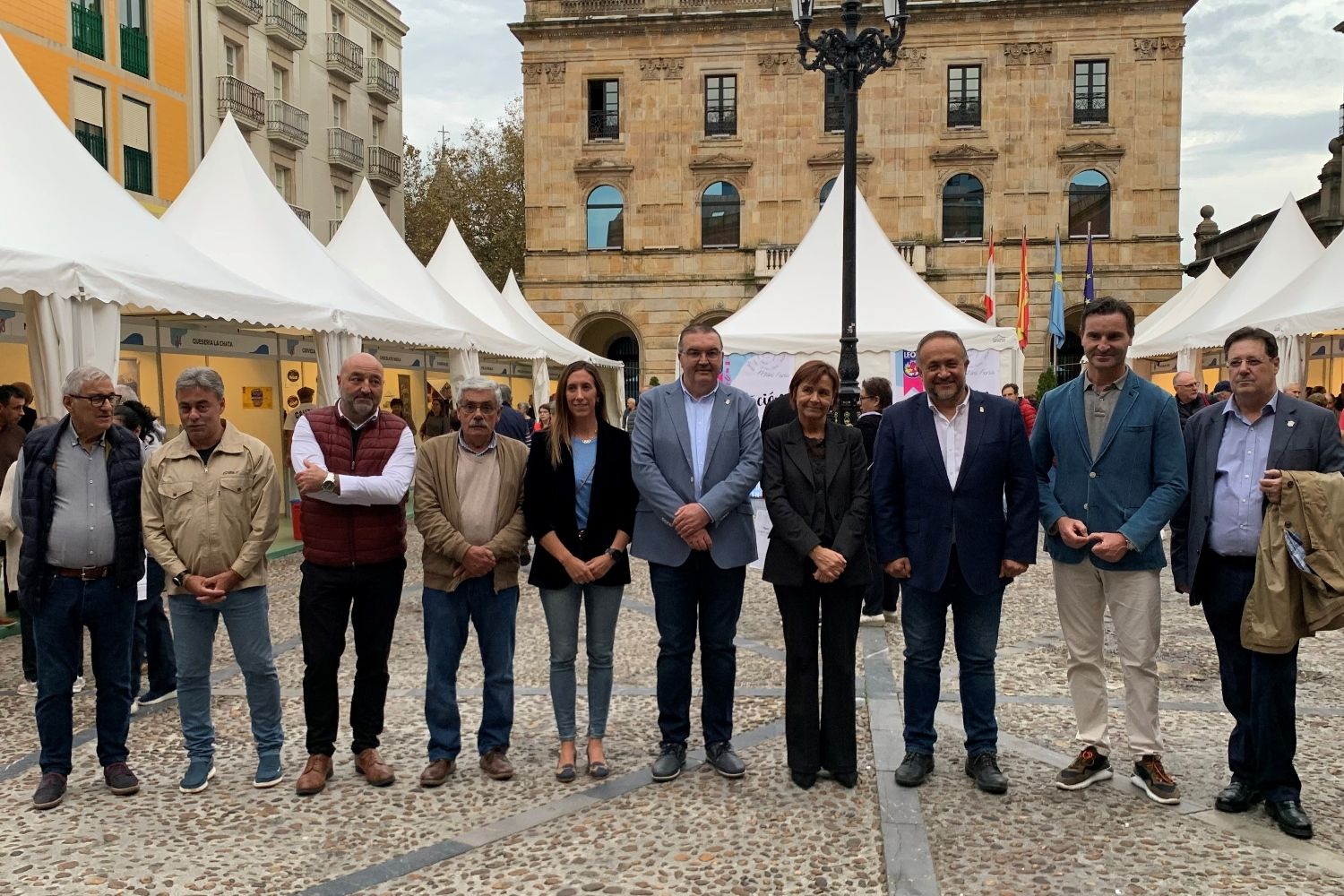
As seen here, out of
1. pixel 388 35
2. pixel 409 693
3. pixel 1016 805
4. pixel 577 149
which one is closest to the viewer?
pixel 1016 805

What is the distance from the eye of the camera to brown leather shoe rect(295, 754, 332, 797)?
13.7 feet

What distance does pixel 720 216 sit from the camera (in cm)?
3128

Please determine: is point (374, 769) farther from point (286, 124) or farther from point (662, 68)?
point (662, 68)

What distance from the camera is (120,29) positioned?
866 inches

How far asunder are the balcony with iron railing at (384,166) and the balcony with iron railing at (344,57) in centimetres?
242

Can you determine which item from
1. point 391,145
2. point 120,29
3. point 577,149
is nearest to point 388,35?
point 391,145

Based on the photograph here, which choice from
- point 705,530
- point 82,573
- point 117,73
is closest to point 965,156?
point 117,73

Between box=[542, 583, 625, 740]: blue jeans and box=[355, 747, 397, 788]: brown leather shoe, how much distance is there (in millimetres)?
743

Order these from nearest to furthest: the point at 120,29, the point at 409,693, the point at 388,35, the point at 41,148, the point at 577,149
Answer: the point at 409,693, the point at 41,148, the point at 120,29, the point at 577,149, the point at 388,35

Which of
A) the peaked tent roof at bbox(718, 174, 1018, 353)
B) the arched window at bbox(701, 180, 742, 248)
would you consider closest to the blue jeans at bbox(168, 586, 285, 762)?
the peaked tent roof at bbox(718, 174, 1018, 353)

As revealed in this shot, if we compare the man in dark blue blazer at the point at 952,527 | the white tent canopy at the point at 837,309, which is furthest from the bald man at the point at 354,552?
the white tent canopy at the point at 837,309

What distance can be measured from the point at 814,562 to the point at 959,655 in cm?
77

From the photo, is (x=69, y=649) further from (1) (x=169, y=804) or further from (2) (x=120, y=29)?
(2) (x=120, y=29)

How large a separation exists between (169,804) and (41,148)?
642 centimetres
